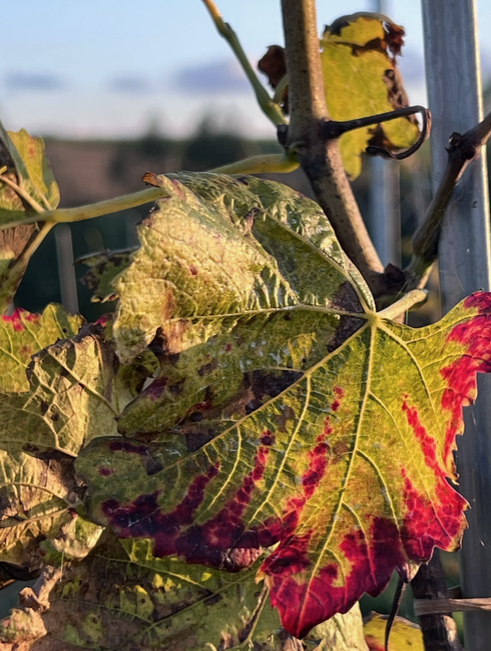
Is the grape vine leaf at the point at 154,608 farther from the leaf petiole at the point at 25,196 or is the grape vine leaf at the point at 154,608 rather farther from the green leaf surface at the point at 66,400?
the leaf petiole at the point at 25,196

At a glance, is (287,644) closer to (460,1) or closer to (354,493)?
(354,493)

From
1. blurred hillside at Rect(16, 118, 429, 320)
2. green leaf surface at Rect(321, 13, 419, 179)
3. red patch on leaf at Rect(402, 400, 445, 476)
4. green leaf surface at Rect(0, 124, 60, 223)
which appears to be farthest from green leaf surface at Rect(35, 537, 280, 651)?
blurred hillside at Rect(16, 118, 429, 320)

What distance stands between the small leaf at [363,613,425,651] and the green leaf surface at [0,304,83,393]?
0.27 meters

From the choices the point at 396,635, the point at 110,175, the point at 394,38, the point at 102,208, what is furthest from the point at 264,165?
the point at 110,175

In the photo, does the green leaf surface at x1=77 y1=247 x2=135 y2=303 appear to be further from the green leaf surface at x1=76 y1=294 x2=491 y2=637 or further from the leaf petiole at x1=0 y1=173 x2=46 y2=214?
the green leaf surface at x1=76 y1=294 x2=491 y2=637

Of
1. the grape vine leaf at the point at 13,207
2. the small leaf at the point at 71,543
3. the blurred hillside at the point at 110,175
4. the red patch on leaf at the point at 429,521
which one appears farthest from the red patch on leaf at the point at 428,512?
the blurred hillside at the point at 110,175

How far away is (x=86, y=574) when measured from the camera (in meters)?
0.30

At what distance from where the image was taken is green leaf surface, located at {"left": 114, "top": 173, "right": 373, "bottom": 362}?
22 cm

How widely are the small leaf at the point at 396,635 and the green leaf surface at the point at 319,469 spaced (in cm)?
18

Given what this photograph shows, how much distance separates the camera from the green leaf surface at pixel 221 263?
8.8 inches

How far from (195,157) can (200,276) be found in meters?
4.44

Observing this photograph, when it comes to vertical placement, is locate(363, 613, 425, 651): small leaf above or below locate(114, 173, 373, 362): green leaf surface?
below

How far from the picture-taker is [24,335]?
0.37m

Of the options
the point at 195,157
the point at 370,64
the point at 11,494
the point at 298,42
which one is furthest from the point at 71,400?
the point at 195,157
